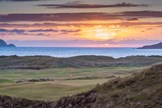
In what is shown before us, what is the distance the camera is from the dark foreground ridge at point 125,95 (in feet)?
48.0

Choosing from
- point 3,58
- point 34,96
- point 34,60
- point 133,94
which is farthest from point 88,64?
point 133,94

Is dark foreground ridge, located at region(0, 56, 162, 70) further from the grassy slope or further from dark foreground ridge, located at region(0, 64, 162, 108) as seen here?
the grassy slope

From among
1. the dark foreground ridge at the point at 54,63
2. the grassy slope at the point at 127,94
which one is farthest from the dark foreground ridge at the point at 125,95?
the dark foreground ridge at the point at 54,63

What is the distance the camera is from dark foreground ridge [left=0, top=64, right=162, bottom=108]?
48.0ft

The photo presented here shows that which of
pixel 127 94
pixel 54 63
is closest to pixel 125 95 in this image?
pixel 127 94

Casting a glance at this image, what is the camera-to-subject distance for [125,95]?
15.6m

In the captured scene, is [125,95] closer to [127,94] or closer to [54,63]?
[127,94]

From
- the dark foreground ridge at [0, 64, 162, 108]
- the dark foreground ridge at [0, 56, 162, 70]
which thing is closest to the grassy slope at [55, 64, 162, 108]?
the dark foreground ridge at [0, 64, 162, 108]

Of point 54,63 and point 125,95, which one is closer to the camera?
point 125,95

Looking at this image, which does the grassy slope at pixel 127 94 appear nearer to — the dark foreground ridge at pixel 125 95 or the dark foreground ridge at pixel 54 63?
the dark foreground ridge at pixel 125 95

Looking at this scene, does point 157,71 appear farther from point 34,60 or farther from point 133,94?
point 34,60

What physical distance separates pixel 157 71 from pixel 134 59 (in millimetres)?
82719

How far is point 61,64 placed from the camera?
270 feet

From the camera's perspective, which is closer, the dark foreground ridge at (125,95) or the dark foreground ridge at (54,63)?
the dark foreground ridge at (125,95)
